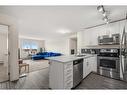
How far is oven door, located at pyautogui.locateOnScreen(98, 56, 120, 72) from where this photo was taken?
9.43 ft

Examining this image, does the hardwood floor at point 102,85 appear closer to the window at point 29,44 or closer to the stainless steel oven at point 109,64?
the stainless steel oven at point 109,64

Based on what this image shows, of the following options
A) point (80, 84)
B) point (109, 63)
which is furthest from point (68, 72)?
point (109, 63)

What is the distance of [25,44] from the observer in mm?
8797

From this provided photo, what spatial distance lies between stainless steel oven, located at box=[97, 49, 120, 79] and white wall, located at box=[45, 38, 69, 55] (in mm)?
3978

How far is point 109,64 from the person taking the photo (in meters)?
3.09

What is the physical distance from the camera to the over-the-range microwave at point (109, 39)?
3.02 meters

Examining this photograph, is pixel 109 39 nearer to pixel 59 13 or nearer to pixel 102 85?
pixel 102 85

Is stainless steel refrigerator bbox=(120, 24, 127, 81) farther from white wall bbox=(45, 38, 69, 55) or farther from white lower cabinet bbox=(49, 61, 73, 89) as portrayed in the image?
white wall bbox=(45, 38, 69, 55)

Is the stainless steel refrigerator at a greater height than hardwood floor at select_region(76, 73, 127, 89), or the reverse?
the stainless steel refrigerator

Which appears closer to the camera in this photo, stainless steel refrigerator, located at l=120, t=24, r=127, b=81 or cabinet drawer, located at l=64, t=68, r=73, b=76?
cabinet drawer, located at l=64, t=68, r=73, b=76

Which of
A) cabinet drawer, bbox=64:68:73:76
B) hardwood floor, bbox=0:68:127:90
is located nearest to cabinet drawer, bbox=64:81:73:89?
cabinet drawer, bbox=64:68:73:76

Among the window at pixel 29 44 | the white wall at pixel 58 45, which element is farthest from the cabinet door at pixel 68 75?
the window at pixel 29 44
